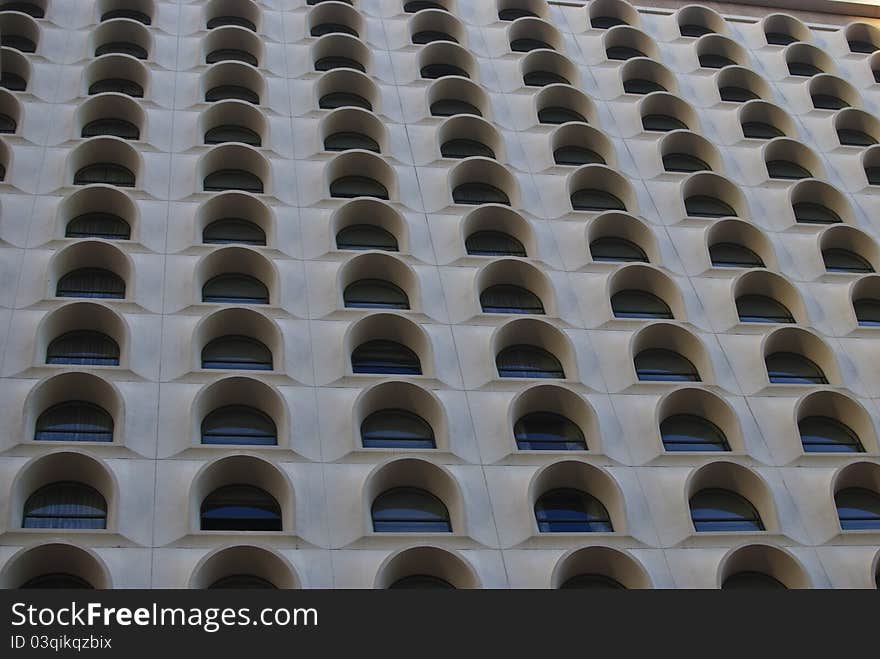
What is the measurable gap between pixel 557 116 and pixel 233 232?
37.2 ft

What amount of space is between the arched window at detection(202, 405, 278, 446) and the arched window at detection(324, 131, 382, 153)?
10.2 meters

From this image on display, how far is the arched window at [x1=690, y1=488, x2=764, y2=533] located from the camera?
26828 mm

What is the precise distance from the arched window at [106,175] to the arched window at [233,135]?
2.89 metres

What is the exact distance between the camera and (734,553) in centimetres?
2500

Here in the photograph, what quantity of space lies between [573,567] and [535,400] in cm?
454

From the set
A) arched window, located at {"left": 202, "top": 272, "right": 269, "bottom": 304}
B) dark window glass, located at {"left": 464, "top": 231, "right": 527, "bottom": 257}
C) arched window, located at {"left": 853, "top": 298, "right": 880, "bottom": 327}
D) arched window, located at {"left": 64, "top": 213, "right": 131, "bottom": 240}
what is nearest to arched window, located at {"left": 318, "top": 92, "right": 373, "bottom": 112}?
dark window glass, located at {"left": 464, "top": 231, "right": 527, "bottom": 257}

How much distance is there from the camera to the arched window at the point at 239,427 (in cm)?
2661

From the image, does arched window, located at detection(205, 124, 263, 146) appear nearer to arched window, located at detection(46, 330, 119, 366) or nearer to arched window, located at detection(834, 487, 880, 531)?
arched window, located at detection(46, 330, 119, 366)

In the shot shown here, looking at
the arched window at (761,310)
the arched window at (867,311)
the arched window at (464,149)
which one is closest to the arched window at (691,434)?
the arched window at (761,310)

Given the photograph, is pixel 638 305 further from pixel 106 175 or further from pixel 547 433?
pixel 106 175

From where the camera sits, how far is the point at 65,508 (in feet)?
80.6

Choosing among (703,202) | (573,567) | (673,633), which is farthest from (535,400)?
(703,202)

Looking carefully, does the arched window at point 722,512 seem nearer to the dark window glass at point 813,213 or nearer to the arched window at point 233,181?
the dark window glass at point 813,213

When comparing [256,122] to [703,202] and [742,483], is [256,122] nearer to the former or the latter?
[703,202]
